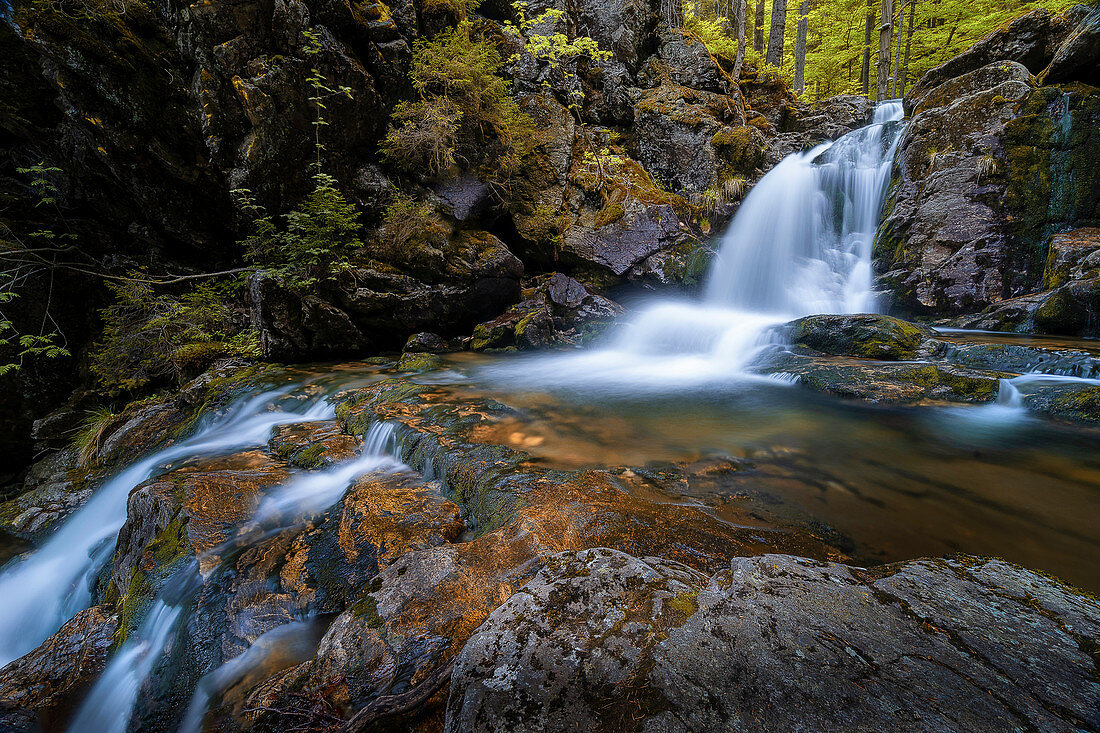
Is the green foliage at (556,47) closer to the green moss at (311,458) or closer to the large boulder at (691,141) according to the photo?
the large boulder at (691,141)

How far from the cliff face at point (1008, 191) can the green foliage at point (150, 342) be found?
41.6 ft

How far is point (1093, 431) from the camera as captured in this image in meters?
3.41

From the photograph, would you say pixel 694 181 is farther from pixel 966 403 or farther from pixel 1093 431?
pixel 1093 431

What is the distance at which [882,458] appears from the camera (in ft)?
10.4

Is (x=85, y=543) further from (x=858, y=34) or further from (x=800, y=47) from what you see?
(x=858, y=34)

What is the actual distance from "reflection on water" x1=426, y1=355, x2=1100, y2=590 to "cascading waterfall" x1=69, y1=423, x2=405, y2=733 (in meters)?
1.76

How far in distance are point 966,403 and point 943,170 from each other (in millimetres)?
6152

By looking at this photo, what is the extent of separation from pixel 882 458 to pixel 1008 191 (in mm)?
7549

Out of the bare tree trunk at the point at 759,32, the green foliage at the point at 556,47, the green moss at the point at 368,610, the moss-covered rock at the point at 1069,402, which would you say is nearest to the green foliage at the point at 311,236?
the green moss at the point at 368,610

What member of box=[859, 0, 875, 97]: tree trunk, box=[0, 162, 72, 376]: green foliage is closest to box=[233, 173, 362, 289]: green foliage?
box=[0, 162, 72, 376]: green foliage

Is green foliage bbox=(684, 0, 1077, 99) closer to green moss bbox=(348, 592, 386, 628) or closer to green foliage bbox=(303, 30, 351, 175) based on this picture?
green foliage bbox=(303, 30, 351, 175)

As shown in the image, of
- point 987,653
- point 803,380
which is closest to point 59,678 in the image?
point 987,653

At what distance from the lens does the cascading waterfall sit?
1.77 metres

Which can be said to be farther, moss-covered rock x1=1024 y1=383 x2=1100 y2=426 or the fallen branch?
moss-covered rock x1=1024 y1=383 x2=1100 y2=426
